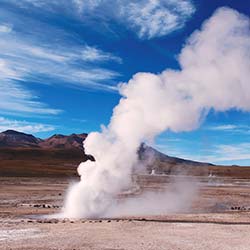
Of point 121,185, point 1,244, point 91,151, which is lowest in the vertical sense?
point 1,244

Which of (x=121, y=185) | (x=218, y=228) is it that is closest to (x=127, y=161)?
(x=121, y=185)

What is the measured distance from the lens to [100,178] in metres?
38.8

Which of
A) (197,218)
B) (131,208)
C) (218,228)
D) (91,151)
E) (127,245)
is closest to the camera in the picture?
(127,245)

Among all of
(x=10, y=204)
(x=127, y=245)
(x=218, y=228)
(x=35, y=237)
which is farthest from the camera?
(x=10, y=204)

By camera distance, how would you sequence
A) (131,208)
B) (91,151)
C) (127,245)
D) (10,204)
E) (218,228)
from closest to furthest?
(127,245)
(218,228)
(91,151)
(131,208)
(10,204)

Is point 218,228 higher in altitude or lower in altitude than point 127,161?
lower

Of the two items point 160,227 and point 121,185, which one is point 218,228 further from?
point 121,185

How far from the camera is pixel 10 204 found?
4725 cm

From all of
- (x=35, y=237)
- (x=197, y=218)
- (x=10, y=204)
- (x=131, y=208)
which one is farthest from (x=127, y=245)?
(x=10, y=204)

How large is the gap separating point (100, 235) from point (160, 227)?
5232mm

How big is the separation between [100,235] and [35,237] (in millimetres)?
3790

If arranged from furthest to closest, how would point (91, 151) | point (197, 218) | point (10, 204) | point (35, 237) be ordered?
point (10, 204), point (91, 151), point (197, 218), point (35, 237)

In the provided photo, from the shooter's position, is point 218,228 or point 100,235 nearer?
point 100,235

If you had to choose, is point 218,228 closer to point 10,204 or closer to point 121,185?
point 121,185
